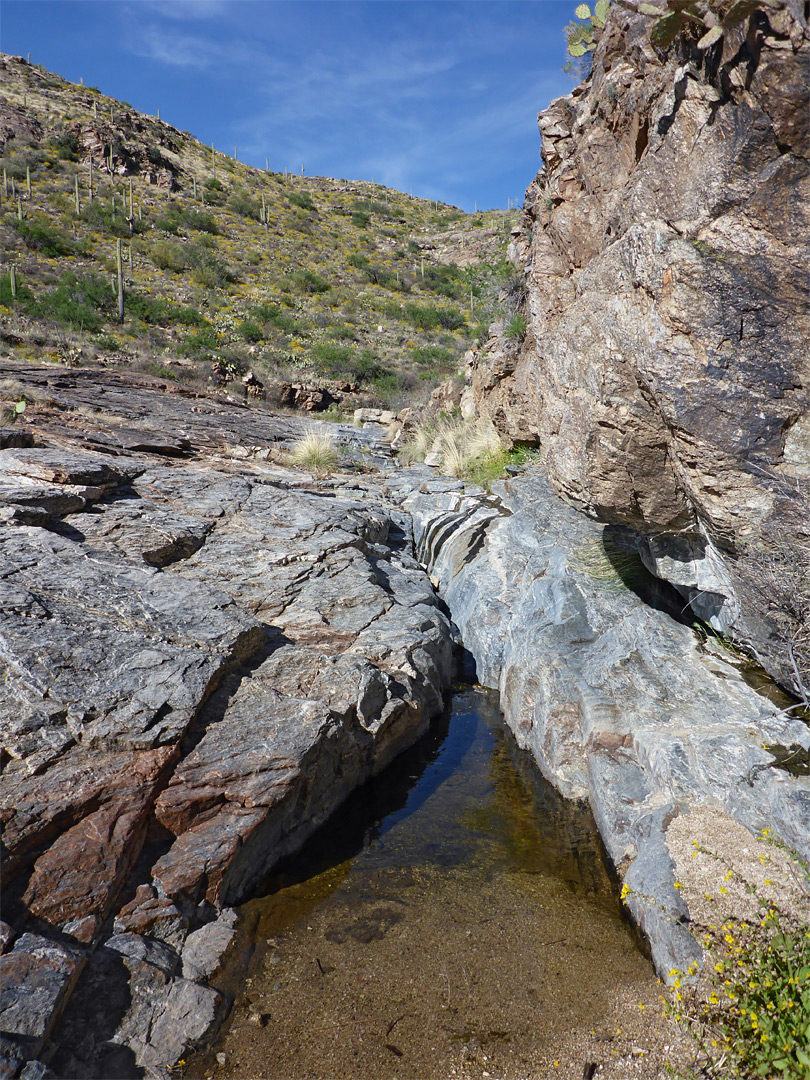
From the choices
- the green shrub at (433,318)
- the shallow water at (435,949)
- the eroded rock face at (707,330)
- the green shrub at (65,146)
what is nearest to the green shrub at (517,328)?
the eroded rock face at (707,330)

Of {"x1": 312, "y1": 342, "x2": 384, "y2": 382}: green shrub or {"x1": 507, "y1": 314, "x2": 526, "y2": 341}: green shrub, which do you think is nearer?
{"x1": 507, "y1": 314, "x2": 526, "y2": 341}: green shrub

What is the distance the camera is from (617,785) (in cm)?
409

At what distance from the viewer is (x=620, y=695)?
4.70 m

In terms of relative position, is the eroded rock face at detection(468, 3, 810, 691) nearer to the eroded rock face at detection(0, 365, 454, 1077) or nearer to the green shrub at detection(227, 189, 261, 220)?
the eroded rock face at detection(0, 365, 454, 1077)

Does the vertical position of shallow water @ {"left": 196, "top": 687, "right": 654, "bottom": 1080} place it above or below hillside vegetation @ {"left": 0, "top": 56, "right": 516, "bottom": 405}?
below

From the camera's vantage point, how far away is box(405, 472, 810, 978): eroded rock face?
3395 millimetres

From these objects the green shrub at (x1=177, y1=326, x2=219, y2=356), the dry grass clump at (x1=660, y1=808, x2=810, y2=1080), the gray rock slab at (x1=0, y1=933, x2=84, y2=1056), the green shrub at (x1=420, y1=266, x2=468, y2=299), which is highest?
the green shrub at (x1=420, y1=266, x2=468, y2=299)

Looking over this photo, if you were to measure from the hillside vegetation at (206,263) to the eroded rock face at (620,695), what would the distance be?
6402 mm

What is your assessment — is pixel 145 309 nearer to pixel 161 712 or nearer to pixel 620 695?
pixel 161 712

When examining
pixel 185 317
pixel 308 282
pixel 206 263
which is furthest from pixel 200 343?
pixel 308 282

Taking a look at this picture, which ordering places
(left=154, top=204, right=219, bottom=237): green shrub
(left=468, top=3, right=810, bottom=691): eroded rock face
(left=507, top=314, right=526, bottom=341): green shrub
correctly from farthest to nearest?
(left=154, top=204, right=219, bottom=237): green shrub, (left=507, top=314, right=526, bottom=341): green shrub, (left=468, top=3, right=810, bottom=691): eroded rock face

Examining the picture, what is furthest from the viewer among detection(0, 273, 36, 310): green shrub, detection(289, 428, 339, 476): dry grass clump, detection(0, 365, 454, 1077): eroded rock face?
detection(0, 273, 36, 310): green shrub

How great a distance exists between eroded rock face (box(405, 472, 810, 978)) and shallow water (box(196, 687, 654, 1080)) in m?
0.32

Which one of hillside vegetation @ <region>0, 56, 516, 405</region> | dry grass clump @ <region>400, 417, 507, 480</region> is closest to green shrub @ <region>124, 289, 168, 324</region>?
hillside vegetation @ <region>0, 56, 516, 405</region>
